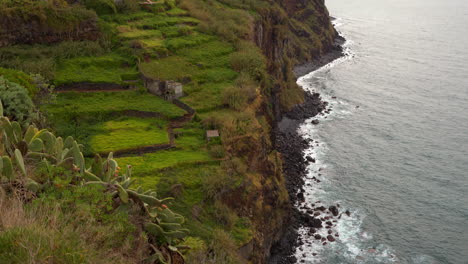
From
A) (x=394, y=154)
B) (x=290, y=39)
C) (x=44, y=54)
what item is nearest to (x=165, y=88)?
(x=44, y=54)

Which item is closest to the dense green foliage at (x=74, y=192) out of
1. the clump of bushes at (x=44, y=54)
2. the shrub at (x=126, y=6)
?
the clump of bushes at (x=44, y=54)

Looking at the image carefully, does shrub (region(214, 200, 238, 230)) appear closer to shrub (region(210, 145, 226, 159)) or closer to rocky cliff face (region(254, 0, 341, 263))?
shrub (region(210, 145, 226, 159))

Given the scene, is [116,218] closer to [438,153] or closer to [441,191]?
[441,191]

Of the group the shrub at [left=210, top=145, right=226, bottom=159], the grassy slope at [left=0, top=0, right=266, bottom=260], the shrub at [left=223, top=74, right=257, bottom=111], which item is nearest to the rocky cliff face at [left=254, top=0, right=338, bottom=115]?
the grassy slope at [left=0, top=0, right=266, bottom=260]

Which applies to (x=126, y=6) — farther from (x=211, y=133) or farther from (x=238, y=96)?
(x=211, y=133)

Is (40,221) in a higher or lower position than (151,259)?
higher

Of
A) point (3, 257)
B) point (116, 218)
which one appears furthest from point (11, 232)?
point (116, 218)

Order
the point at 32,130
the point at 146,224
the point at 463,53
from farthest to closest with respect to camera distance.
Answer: the point at 463,53, the point at 32,130, the point at 146,224

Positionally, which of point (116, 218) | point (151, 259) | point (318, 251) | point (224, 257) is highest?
point (116, 218)
